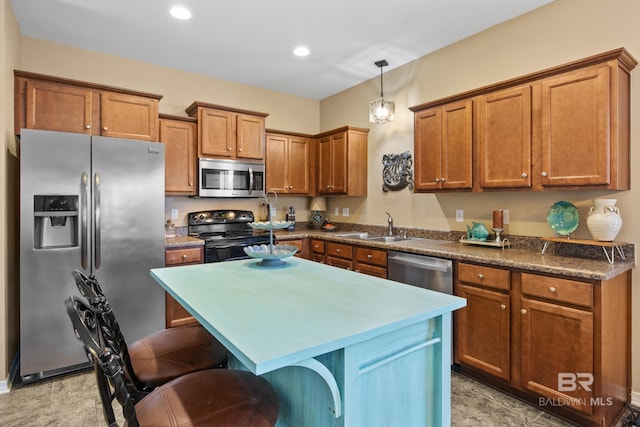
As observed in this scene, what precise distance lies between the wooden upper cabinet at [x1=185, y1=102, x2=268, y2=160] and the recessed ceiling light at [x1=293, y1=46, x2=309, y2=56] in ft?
2.81

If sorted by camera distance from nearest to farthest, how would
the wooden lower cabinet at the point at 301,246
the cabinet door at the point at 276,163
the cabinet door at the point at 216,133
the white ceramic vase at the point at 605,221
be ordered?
the white ceramic vase at the point at 605,221, the cabinet door at the point at 216,133, the wooden lower cabinet at the point at 301,246, the cabinet door at the point at 276,163

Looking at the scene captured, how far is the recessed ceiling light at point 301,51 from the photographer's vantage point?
11.7 ft

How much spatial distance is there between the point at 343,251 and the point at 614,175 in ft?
7.63

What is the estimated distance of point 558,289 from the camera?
6.91ft

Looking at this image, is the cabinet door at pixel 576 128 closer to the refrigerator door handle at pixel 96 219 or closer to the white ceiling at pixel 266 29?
the white ceiling at pixel 266 29

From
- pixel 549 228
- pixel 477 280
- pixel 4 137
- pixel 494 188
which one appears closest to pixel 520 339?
pixel 477 280

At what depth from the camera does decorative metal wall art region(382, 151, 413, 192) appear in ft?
12.8

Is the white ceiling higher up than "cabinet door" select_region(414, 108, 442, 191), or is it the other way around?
the white ceiling

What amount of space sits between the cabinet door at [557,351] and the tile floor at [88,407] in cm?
17

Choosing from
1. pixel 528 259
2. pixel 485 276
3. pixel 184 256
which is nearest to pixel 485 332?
pixel 485 276

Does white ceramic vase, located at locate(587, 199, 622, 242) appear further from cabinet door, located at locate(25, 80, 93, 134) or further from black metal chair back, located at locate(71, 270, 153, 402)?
cabinet door, located at locate(25, 80, 93, 134)

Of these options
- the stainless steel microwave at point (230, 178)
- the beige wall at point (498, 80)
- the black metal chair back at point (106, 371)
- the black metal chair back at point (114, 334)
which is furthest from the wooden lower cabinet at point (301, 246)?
the black metal chair back at point (106, 371)

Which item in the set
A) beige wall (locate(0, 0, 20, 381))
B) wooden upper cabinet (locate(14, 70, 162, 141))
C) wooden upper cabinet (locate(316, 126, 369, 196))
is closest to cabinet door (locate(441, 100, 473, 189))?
wooden upper cabinet (locate(316, 126, 369, 196))

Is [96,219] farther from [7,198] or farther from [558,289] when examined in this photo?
[558,289]
